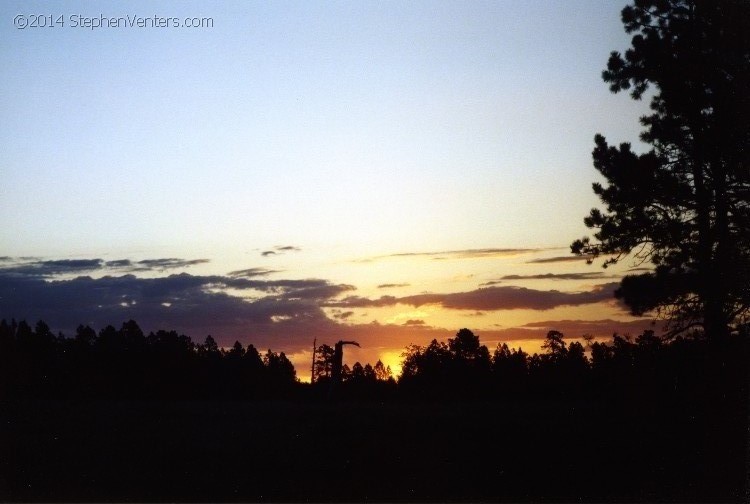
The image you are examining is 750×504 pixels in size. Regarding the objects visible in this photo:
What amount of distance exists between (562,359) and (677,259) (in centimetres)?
9425

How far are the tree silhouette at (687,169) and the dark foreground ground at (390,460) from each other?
10.1ft

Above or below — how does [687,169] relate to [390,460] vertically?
above

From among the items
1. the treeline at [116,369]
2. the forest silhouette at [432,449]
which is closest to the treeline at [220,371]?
the treeline at [116,369]

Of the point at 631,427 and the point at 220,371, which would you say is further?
the point at 220,371

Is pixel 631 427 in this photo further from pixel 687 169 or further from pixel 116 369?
Result: pixel 116 369

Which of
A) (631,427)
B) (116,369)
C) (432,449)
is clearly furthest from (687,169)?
(116,369)

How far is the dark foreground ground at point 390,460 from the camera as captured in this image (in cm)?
1315

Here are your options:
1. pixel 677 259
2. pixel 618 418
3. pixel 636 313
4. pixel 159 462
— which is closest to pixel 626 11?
pixel 677 259

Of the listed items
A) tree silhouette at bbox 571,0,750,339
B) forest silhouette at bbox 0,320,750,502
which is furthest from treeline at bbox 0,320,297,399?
tree silhouette at bbox 571,0,750,339

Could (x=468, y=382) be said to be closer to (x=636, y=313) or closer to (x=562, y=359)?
(x=562, y=359)

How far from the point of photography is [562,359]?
4203 inches

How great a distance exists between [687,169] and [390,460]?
10728 mm

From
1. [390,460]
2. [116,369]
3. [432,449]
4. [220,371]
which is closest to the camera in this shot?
[390,460]

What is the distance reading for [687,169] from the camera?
55.7 feet
